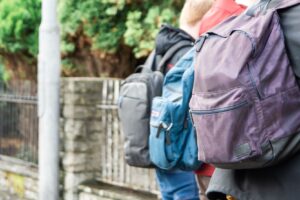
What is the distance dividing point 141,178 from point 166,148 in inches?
99.1

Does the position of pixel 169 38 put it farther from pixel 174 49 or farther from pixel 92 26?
pixel 92 26

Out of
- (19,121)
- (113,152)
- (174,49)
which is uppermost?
(174,49)

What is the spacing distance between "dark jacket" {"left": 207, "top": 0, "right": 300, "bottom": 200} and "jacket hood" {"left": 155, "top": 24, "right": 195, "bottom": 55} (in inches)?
60.9

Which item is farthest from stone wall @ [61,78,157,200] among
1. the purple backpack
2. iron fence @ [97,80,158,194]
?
the purple backpack

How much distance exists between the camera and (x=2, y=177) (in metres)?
7.25

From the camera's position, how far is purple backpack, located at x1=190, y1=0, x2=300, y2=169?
191 centimetres

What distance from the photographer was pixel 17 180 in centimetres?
687

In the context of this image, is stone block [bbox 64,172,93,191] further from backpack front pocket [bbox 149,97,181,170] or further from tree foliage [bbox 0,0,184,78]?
backpack front pocket [bbox 149,97,181,170]

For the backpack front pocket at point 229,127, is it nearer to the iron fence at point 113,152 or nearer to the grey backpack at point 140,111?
the grey backpack at point 140,111

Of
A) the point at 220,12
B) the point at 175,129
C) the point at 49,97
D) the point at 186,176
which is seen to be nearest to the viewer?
the point at 220,12

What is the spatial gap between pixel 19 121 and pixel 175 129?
14.7 feet

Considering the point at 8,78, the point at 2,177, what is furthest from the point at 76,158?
the point at 8,78

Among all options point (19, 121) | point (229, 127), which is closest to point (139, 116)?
point (229, 127)

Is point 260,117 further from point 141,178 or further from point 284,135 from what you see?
point 141,178
